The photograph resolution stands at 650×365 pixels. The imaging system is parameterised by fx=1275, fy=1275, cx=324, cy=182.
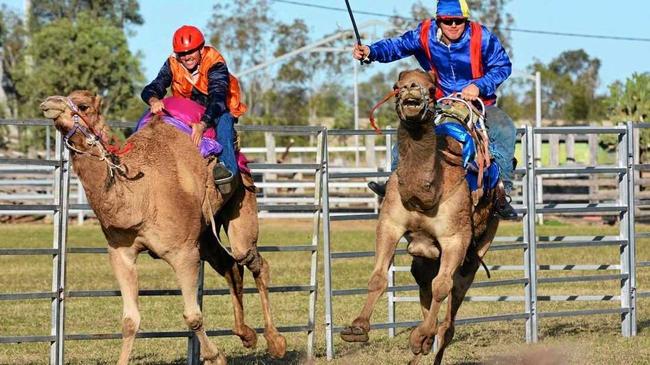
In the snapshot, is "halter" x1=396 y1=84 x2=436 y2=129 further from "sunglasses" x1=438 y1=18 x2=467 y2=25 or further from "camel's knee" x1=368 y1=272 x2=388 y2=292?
"sunglasses" x1=438 y1=18 x2=467 y2=25

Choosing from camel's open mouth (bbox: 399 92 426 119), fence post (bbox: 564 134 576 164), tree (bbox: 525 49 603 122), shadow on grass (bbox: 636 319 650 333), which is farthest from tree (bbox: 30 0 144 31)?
camel's open mouth (bbox: 399 92 426 119)

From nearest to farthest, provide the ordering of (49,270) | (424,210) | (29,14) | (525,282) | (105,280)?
(424,210)
(525,282)
(105,280)
(49,270)
(29,14)

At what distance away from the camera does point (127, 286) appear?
943 centimetres

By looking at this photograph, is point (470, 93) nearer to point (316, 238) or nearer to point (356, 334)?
point (356, 334)

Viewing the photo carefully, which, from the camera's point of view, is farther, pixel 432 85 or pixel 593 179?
pixel 593 179

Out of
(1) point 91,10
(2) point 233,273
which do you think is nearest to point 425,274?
(2) point 233,273

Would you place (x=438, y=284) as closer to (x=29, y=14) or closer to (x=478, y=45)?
(x=478, y=45)

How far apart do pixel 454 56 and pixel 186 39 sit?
217 cm

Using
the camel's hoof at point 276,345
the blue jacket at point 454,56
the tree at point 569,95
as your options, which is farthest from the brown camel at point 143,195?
the tree at point 569,95

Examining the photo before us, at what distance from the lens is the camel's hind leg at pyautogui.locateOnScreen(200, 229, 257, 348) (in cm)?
1083

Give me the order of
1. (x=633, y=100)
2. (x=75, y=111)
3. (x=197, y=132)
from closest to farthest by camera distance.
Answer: (x=75, y=111) → (x=197, y=132) → (x=633, y=100)

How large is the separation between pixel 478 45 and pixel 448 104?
1.89 ft

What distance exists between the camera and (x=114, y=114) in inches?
2147

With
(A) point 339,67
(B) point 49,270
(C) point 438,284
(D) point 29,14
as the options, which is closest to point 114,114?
(D) point 29,14
